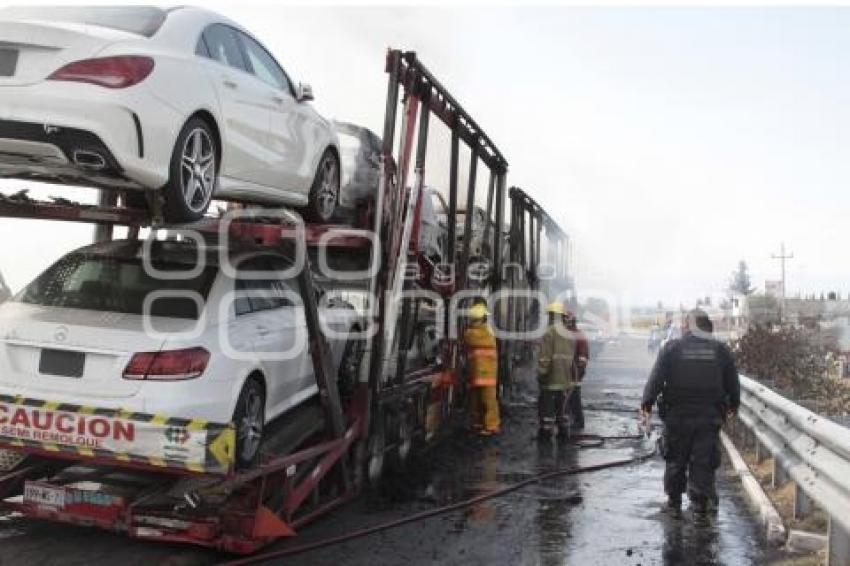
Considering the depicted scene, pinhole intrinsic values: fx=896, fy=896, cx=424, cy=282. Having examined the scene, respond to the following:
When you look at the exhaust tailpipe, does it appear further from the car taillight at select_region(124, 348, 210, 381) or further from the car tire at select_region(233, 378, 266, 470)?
the car tire at select_region(233, 378, 266, 470)

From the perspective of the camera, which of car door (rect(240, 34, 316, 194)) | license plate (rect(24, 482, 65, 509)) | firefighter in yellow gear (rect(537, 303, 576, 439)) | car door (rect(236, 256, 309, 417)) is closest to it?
license plate (rect(24, 482, 65, 509))

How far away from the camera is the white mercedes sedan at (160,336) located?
4.86 metres

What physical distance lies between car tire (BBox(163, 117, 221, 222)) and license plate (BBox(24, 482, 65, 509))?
180 cm

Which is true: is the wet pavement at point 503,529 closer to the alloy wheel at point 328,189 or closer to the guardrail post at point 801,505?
the guardrail post at point 801,505

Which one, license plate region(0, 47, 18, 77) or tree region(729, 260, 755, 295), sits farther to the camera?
tree region(729, 260, 755, 295)

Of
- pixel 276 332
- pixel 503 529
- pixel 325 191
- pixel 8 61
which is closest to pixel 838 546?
pixel 503 529

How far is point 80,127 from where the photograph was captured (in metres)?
4.31

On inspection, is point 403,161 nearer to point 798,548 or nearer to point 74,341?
point 74,341

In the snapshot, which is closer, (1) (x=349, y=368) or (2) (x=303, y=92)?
(2) (x=303, y=92)

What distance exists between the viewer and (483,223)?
41.8 ft

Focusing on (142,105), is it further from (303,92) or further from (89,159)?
(303,92)

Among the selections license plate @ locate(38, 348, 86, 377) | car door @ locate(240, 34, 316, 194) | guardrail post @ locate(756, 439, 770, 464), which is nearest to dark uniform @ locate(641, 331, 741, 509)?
guardrail post @ locate(756, 439, 770, 464)

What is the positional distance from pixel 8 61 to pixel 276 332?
2.38 metres

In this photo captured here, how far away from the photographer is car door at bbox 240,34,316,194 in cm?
612
